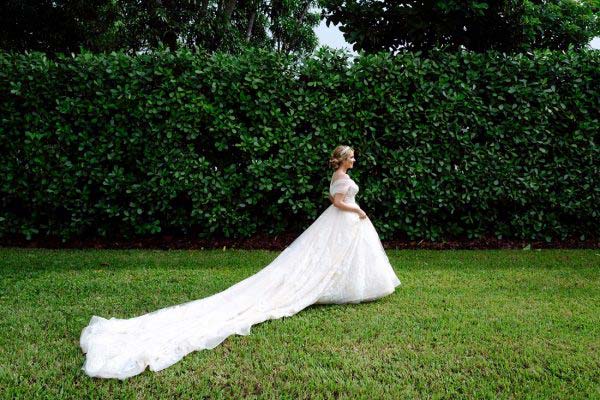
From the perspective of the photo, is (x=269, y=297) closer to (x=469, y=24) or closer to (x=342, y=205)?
(x=342, y=205)

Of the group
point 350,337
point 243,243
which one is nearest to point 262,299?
point 350,337

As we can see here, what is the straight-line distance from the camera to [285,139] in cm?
814

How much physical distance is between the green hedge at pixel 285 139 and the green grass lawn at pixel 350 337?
68.0 inches

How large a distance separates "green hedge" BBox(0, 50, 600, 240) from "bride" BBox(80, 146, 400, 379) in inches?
111

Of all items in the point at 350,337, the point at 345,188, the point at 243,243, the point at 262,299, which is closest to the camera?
the point at 350,337

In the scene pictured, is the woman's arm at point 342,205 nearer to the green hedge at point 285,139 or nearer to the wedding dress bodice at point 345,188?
the wedding dress bodice at point 345,188

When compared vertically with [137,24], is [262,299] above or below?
below

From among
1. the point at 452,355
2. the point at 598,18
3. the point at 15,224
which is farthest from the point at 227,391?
the point at 598,18

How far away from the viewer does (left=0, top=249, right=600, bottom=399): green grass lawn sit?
10.7 ft

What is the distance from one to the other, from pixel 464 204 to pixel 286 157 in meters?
3.19

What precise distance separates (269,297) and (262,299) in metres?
0.09

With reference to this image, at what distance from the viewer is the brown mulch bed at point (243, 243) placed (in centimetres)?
834

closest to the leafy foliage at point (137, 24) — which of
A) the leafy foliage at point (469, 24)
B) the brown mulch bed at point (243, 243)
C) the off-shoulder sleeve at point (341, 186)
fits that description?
the leafy foliage at point (469, 24)

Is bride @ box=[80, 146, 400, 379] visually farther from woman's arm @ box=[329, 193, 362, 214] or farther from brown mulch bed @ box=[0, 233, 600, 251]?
brown mulch bed @ box=[0, 233, 600, 251]
